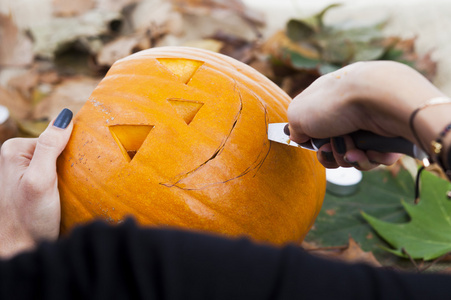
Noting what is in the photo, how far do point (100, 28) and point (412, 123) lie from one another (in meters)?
2.21

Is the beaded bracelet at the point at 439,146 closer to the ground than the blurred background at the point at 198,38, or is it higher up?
higher up

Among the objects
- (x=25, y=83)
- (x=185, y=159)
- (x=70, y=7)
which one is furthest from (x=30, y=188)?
(x=70, y=7)

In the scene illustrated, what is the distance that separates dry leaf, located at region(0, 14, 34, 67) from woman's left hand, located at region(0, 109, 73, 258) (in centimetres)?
165

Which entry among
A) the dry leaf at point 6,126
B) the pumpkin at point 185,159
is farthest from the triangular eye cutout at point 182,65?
the dry leaf at point 6,126

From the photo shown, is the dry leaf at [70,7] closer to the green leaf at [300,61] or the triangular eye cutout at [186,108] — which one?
the green leaf at [300,61]

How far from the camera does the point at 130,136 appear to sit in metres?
0.95

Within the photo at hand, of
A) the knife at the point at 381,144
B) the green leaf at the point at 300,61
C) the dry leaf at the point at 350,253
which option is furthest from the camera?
the green leaf at the point at 300,61

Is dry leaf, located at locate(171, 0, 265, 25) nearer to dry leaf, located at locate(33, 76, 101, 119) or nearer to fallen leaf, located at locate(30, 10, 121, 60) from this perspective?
fallen leaf, located at locate(30, 10, 121, 60)

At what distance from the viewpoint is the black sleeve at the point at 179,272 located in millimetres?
409

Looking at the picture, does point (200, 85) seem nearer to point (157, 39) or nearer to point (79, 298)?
point (79, 298)

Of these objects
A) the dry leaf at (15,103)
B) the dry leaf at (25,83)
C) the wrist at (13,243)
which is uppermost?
the wrist at (13,243)

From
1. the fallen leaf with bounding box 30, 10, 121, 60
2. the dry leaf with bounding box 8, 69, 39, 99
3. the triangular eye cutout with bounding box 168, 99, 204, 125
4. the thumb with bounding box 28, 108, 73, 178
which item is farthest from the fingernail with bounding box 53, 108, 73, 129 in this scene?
the fallen leaf with bounding box 30, 10, 121, 60

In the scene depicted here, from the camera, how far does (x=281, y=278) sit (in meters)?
0.44

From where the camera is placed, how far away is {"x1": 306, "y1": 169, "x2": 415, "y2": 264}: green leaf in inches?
51.5
